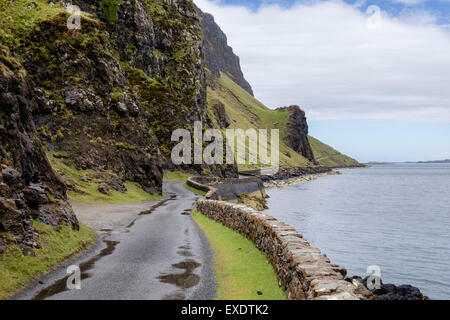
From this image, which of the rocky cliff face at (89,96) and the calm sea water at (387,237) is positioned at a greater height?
the rocky cliff face at (89,96)

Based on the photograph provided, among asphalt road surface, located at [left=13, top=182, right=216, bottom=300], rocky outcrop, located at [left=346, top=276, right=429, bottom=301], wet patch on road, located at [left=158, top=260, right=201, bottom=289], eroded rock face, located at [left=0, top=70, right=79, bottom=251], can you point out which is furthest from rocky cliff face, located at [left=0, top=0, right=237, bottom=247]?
rocky outcrop, located at [left=346, top=276, right=429, bottom=301]

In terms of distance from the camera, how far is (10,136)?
15.9m

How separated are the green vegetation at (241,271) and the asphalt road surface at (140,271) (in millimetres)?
432

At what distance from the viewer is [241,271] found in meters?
14.4

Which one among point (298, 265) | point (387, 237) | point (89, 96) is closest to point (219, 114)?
point (89, 96)

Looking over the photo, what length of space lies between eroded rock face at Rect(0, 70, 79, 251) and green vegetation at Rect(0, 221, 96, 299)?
0.45 m

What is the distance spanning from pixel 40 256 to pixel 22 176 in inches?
195

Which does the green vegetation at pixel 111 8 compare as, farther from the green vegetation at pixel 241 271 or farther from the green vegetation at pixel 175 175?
the green vegetation at pixel 241 271

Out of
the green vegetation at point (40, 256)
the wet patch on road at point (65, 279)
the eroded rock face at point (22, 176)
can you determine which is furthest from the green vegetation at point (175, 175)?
the wet patch on road at point (65, 279)

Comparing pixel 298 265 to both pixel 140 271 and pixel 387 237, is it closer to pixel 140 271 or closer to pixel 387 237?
pixel 140 271

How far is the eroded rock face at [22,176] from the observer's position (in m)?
13.4

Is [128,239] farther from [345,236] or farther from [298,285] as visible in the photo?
[345,236]

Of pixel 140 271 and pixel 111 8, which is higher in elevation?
pixel 111 8
